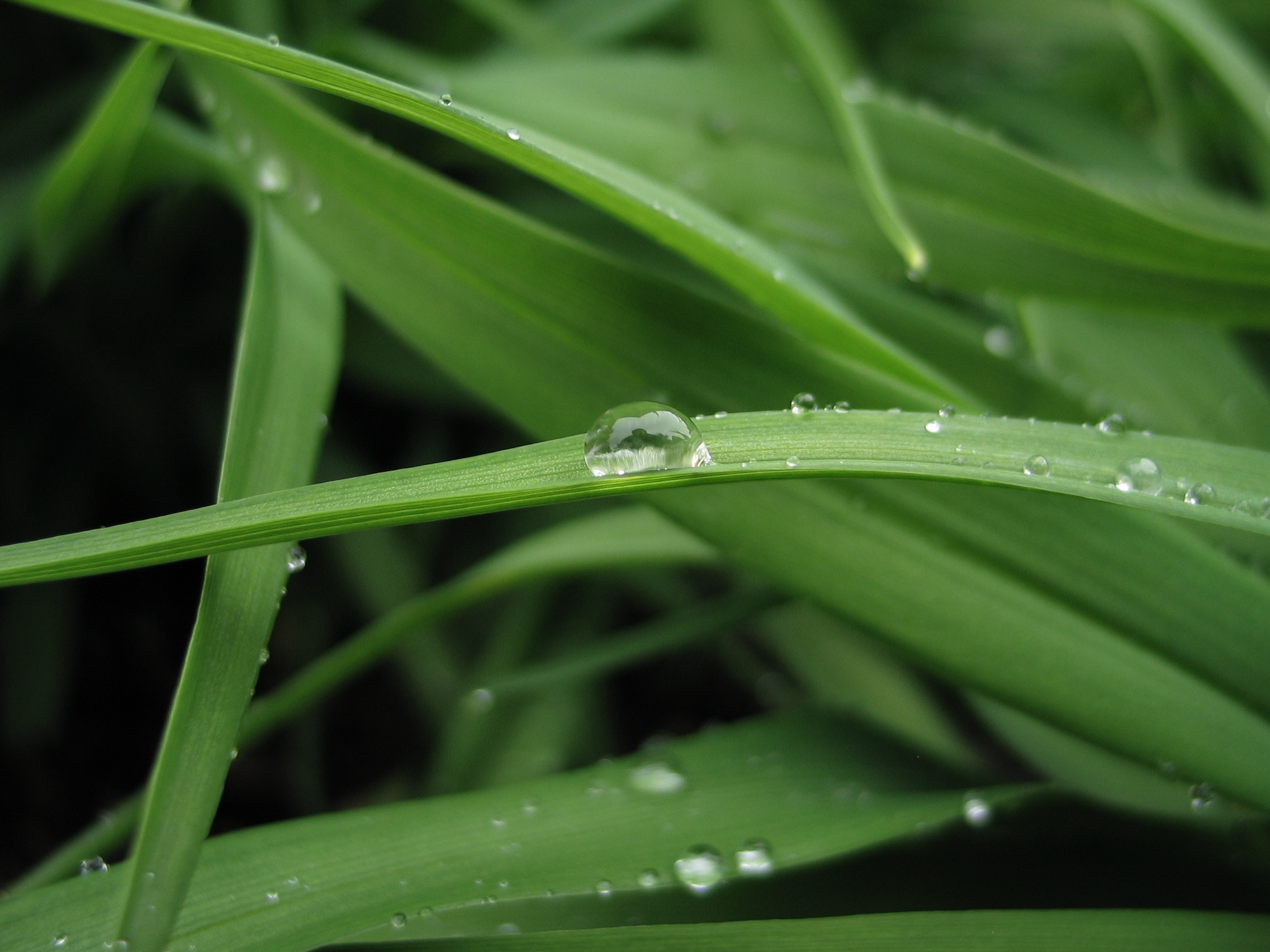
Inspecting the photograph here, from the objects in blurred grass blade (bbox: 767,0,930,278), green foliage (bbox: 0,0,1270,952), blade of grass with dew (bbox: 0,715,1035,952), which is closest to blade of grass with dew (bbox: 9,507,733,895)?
green foliage (bbox: 0,0,1270,952)

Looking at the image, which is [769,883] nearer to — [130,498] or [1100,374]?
[1100,374]

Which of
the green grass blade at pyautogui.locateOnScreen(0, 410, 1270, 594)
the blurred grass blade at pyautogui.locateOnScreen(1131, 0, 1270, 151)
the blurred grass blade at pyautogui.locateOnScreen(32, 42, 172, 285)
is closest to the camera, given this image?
the green grass blade at pyautogui.locateOnScreen(0, 410, 1270, 594)

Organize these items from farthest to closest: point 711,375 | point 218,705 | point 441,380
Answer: point 441,380, point 711,375, point 218,705

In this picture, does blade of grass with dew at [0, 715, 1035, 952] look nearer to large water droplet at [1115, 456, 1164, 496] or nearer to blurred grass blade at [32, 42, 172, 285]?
large water droplet at [1115, 456, 1164, 496]

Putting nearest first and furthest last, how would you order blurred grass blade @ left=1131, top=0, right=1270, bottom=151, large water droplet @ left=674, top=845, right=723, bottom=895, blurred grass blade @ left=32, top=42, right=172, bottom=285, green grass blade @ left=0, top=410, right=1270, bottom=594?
green grass blade @ left=0, top=410, right=1270, bottom=594
large water droplet @ left=674, top=845, right=723, bottom=895
blurred grass blade @ left=32, top=42, right=172, bottom=285
blurred grass blade @ left=1131, top=0, right=1270, bottom=151

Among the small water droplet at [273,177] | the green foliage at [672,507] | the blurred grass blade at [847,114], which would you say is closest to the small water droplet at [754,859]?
the green foliage at [672,507]

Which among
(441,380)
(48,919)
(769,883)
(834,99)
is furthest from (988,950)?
(441,380)

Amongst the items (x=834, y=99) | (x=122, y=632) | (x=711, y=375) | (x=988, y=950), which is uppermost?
(x=834, y=99)
